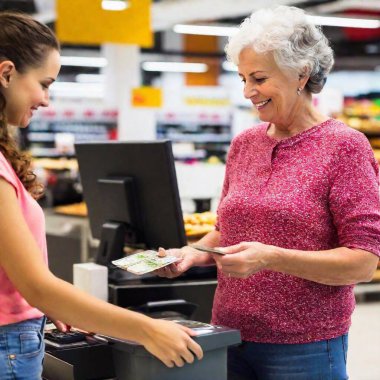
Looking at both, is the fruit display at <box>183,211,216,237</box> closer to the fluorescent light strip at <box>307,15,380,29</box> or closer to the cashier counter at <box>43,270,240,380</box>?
the cashier counter at <box>43,270,240,380</box>

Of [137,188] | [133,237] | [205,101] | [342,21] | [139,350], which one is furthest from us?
[205,101]

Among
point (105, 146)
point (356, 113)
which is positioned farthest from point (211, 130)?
point (105, 146)

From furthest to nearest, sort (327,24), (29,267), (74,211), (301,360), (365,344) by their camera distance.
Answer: (327,24)
(74,211)
(365,344)
(301,360)
(29,267)

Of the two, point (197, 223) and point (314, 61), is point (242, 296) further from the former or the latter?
point (197, 223)

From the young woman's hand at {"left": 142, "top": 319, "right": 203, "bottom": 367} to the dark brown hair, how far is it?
485mm

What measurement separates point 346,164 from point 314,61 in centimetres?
36

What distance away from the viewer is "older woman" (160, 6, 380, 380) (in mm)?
2156

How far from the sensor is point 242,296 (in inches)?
90.6

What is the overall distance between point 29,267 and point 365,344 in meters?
5.52

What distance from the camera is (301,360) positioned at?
7.34ft

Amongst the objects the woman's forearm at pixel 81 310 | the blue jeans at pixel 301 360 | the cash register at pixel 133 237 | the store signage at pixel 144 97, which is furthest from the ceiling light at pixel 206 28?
the woman's forearm at pixel 81 310

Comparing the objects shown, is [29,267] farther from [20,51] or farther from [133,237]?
[133,237]

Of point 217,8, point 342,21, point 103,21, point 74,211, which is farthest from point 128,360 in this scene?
point 217,8

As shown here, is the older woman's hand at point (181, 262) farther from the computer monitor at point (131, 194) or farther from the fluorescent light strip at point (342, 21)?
the fluorescent light strip at point (342, 21)
